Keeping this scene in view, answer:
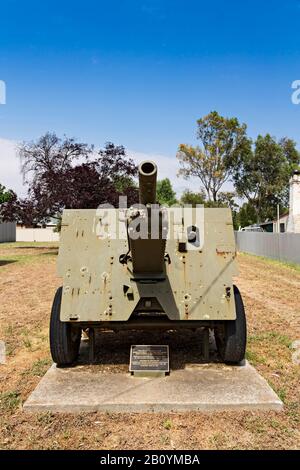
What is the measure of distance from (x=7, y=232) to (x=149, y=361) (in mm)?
37958

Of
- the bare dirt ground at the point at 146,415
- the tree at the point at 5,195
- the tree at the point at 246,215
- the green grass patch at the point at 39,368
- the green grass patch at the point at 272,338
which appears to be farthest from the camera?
the tree at the point at 246,215

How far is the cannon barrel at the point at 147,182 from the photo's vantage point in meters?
3.22

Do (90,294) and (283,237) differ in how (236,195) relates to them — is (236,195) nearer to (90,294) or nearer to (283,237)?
(283,237)

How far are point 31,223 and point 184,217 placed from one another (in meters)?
19.9

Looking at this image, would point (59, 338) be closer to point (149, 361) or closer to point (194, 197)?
point (149, 361)

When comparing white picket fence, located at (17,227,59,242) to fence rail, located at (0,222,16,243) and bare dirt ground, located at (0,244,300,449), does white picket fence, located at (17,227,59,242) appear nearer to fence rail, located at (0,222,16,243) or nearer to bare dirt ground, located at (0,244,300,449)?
fence rail, located at (0,222,16,243)

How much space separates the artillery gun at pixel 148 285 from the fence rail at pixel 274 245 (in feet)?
43.5

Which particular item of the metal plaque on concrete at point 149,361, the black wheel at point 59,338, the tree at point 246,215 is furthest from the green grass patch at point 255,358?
the tree at point 246,215

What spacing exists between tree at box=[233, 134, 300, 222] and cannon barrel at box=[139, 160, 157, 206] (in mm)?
35650

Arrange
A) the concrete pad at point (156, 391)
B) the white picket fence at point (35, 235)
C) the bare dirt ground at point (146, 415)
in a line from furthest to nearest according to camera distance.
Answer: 1. the white picket fence at point (35, 235)
2. the concrete pad at point (156, 391)
3. the bare dirt ground at point (146, 415)

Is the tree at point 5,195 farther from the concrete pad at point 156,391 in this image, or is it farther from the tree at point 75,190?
the concrete pad at point 156,391

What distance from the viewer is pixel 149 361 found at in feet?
14.3

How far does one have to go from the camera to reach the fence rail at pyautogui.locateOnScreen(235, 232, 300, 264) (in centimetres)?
1727
